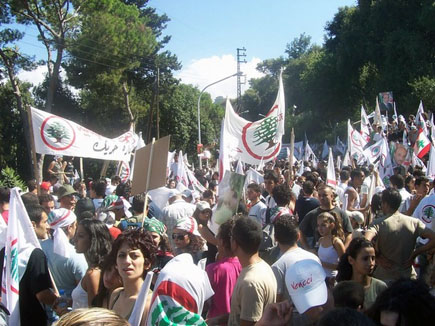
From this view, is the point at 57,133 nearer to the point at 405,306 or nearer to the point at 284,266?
the point at 284,266

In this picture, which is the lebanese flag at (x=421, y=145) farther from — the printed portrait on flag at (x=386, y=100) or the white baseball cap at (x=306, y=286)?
the printed portrait on flag at (x=386, y=100)

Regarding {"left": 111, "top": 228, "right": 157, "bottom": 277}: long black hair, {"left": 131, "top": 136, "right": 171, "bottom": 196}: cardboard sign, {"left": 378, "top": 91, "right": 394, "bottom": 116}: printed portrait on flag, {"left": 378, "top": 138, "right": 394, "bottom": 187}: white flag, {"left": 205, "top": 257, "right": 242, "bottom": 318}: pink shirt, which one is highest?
{"left": 378, "top": 91, "right": 394, "bottom": 116}: printed portrait on flag

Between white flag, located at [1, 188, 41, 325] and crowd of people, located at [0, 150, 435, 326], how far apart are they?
0.23ft

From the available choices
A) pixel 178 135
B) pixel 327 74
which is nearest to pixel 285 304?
pixel 178 135

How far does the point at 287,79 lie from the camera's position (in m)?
61.8

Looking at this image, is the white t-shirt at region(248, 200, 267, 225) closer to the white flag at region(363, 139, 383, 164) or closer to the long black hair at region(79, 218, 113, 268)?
the long black hair at region(79, 218, 113, 268)

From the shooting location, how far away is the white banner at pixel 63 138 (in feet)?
26.2

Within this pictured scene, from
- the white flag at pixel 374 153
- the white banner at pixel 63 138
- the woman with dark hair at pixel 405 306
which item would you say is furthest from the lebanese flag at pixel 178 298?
the white flag at pixel 374 153

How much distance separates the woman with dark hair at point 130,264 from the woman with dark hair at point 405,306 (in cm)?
138

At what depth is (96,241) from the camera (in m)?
3.98

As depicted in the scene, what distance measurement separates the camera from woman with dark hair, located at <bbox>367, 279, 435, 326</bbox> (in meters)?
2.28

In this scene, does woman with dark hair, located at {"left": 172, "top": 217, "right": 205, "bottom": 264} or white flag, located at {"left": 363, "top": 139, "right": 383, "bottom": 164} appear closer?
woman with dark hair, located at {"left": 172, "top": 217, "right": 205, "bottom": 264}

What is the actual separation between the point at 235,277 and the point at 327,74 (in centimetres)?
4125

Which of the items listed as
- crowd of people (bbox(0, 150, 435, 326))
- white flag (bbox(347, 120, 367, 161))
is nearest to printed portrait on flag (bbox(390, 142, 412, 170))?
white flag (bbox(347, 120, 367, 161))
